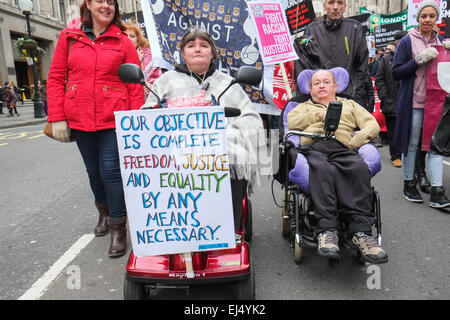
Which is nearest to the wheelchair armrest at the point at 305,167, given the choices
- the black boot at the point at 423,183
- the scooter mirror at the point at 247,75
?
the scooter mirror at the point at 247,75

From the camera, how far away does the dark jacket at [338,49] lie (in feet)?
12.0

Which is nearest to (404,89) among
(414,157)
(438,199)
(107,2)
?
(414,157)

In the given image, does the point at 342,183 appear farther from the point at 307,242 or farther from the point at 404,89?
the point at 404,89

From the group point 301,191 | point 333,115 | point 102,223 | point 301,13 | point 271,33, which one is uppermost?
point 301,13

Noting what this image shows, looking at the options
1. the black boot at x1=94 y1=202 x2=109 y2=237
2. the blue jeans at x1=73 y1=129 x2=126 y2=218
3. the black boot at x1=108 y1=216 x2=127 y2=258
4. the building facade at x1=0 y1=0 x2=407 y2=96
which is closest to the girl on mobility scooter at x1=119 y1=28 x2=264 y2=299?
the blue jeans at x1=73 y1=129 x2=126 y2=218

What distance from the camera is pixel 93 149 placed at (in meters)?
3.04

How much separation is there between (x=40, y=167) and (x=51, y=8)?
30688 mm

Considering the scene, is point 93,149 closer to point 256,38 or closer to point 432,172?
point 256,38

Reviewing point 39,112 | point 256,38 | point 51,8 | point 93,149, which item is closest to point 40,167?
point 93,149

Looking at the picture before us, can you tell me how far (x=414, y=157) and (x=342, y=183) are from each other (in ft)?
7.12

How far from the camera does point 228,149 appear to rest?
2.17 metres

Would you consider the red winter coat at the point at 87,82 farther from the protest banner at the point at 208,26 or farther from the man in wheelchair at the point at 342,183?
the man in wheelchair at the point at 342,183

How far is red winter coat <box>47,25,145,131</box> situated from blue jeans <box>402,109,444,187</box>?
3106mm
